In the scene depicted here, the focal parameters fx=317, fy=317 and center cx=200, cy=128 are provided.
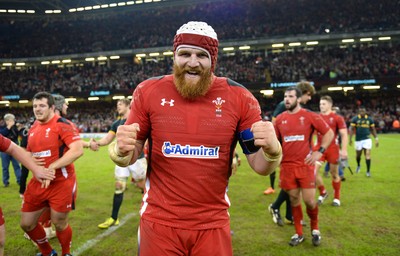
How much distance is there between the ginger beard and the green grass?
12.5ft

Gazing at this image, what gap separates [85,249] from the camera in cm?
552

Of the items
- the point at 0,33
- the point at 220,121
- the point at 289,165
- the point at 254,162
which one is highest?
the point at 0,33

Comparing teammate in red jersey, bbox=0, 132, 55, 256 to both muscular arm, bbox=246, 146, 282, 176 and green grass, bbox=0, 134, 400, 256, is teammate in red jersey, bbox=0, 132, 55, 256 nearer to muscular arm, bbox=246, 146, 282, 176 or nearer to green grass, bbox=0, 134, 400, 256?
green grass, bbox=0, 134, 400, 256

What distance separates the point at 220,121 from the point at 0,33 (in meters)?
60.6

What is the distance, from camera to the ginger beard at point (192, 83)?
241 cm

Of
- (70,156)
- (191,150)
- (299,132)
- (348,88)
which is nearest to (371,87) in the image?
(348,88)

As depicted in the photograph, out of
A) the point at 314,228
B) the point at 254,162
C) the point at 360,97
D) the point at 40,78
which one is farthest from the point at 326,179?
the point at 40,78

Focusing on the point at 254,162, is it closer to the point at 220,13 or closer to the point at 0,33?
the point at 220,13

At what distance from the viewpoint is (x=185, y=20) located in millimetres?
47188

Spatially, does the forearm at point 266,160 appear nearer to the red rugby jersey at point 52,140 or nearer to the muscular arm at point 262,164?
the muscular arm at point 262,164

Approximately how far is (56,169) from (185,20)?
4565 cm

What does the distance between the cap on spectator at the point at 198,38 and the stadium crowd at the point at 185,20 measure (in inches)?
1635

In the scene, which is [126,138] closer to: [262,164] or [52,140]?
[262,164]

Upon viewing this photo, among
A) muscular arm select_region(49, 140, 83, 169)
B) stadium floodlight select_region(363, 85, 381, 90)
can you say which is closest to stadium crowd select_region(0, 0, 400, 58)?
stadium floodlight select_region(363, 85, 381, 90)
